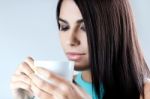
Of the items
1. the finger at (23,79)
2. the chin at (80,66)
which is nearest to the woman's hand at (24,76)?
the finger at (23,79)

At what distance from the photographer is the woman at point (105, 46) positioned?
836mm

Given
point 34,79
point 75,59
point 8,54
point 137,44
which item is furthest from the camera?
point 8,54

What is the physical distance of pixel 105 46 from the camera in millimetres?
862

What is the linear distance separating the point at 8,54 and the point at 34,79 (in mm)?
857

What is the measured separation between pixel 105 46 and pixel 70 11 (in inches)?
5.7

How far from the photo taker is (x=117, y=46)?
88 centimetres

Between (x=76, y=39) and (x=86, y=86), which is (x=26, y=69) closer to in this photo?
(x=76, y=39)

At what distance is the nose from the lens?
831 mm

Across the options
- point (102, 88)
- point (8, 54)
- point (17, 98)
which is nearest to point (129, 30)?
point (102, 88)

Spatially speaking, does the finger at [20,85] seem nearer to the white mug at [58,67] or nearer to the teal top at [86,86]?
the white mug at [58,67]

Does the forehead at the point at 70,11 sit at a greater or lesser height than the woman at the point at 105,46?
greater

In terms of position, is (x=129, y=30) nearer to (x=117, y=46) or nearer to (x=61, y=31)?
(x=117, y=46)

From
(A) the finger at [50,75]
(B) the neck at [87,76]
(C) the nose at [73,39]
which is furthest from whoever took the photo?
(B) the neck at [87,76]

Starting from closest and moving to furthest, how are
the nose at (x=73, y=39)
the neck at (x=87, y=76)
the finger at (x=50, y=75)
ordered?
1. the finger at (x=50, y=75)
2. the nose at (x=73, y=39)
3. the neck at (x=87, y=76)
